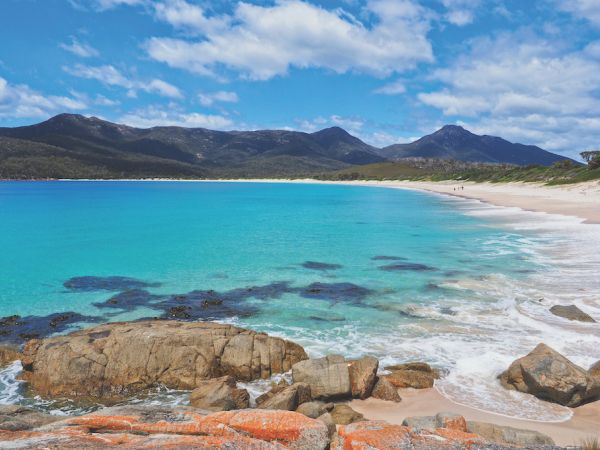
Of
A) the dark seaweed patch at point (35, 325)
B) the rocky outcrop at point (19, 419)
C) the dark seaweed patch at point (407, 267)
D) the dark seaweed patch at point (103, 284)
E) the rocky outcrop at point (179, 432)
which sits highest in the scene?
the rocky outcrop at point (179, 432)

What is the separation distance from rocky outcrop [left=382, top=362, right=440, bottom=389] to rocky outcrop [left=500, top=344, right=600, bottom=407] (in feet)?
7.39

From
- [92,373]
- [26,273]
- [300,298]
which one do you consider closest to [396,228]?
[300,298]

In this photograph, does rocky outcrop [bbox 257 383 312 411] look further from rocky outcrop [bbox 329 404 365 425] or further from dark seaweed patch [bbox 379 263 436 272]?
dark seaweed patch [bbox 379 263 436 272]

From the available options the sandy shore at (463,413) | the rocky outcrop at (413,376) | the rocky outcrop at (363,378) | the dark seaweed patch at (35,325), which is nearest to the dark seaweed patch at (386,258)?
the rocky outcrop at (413,376)

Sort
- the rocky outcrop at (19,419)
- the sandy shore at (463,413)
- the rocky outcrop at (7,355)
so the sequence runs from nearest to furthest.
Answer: the rocky outcrop at (19,419)
the sandy shore at (463,413)
the rocky outcrop at (7,355)

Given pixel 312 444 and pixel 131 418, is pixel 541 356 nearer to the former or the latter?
pixel 312 444

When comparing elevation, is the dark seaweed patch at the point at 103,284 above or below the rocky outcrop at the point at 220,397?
below

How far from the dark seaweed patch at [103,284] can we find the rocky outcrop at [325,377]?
1591 centimetres

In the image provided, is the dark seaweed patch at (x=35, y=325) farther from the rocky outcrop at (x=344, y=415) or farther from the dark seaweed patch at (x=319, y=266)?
the dark seaweed patch at (x=319, y=266)

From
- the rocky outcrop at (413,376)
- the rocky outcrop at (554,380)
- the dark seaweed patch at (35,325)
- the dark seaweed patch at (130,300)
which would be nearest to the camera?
the rocky outcrop at (554,380)

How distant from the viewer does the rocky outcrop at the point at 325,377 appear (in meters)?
11.7

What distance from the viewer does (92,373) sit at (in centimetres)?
1298

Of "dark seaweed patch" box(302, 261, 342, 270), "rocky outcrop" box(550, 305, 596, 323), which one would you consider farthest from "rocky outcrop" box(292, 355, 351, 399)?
"dark seaweed patch" box(302, 261, 342, 270)

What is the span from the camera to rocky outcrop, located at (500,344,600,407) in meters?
10.8
